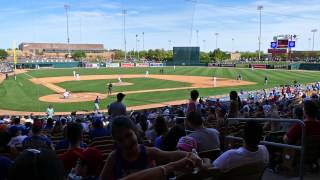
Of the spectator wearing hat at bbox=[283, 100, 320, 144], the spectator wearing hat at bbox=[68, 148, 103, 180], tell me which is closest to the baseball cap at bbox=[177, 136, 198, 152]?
the spectator wearing hat at bbox=[68, 148, 103, 180]

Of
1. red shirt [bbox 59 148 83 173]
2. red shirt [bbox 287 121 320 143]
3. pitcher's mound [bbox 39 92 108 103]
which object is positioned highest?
red shirt [bbox 287 121 320 143]

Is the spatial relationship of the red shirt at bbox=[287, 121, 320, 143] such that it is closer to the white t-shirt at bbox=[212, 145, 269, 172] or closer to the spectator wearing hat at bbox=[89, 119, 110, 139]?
the white t-shirt at bbox=[212, 145, 269, 172]

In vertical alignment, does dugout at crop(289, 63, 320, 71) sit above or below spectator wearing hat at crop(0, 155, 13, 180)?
below

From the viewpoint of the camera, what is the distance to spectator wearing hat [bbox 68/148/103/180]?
15.5 feet

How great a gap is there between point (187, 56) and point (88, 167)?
352 ft

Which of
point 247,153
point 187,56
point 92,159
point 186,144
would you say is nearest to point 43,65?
point 187,56

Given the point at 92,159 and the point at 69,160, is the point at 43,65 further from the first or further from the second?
the point at 92,159

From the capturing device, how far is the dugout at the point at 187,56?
11038 cm

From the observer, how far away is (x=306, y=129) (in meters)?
6.95

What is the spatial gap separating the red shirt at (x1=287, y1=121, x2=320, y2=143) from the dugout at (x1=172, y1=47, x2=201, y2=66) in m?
104

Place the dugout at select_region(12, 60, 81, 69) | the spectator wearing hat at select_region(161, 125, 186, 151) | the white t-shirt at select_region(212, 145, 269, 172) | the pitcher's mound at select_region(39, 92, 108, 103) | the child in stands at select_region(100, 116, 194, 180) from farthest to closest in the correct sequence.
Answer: the dugout at select_region(12, 60, 81, 69)
the pitcher's mound at select_region(39, 92, 108, 103)
the spectator wearing hat at select_region(161, 125, 186, 151)
the white t-shirt at select_region(212, 145, 269, 172)
the child in stands at select_region(100, 116, 194, 180)

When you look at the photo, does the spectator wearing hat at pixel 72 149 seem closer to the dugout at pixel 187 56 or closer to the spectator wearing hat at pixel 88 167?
the spectator wearing hat at pixel 88 167

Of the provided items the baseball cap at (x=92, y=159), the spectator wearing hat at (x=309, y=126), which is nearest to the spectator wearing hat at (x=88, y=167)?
the baseball cap at (x=92, y=159)

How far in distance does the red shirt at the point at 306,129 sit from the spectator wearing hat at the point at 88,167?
3536 mm
